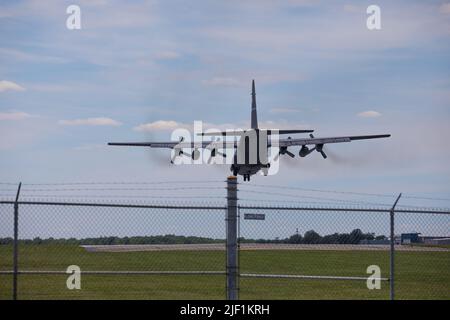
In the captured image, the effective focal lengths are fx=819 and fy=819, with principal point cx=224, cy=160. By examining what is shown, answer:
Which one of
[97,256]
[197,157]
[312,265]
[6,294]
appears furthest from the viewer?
[197,157]

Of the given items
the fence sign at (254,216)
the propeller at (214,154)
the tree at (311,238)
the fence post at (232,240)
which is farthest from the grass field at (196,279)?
the propeller at (214,154)

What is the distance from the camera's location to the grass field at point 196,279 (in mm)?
17422

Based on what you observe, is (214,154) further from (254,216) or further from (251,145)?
(254,216)

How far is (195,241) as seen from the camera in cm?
1532

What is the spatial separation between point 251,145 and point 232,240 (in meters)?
32.7

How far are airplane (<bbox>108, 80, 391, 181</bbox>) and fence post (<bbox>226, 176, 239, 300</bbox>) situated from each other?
29.1m

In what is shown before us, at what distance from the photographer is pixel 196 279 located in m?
20.7

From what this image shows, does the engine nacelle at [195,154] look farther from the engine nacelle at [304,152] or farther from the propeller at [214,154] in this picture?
the engine nacelle at [304,152]

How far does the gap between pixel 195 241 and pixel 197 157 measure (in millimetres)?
29991

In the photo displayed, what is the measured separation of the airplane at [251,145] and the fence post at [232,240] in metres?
29.1
